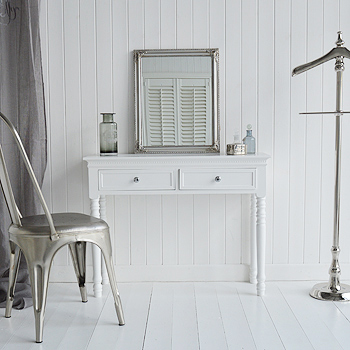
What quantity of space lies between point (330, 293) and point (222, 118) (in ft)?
3.89

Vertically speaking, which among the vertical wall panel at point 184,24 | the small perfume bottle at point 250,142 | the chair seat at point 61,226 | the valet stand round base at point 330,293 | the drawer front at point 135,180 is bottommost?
the valet stand round base at point 330,293

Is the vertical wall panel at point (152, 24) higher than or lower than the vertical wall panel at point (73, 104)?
higher

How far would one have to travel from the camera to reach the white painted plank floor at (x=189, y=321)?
2.24m

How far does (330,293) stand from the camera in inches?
111

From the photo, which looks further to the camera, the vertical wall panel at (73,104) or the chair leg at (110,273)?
the vertical wall panel at (73,104)

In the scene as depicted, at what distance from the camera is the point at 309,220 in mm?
3172

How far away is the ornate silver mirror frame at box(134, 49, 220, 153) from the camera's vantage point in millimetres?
3068

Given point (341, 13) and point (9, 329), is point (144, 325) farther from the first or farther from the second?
point (341, 13)

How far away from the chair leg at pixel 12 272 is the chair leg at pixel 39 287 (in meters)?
0.28

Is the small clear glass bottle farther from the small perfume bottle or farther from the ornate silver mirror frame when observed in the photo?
the small perfume bottle

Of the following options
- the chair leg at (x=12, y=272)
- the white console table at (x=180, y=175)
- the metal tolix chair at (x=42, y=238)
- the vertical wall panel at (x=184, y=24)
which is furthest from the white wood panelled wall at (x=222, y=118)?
the metal tolix chair at (x=42, y=238)

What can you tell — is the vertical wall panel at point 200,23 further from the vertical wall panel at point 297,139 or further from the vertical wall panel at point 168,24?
the vertical wall panel at point 297,139

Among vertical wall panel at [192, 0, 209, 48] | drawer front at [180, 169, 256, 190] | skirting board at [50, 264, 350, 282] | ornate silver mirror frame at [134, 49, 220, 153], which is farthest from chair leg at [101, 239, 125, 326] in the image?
vertical wall panel at [192, 0, 209, 48]

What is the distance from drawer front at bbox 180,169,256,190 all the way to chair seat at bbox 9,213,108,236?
60 cm
